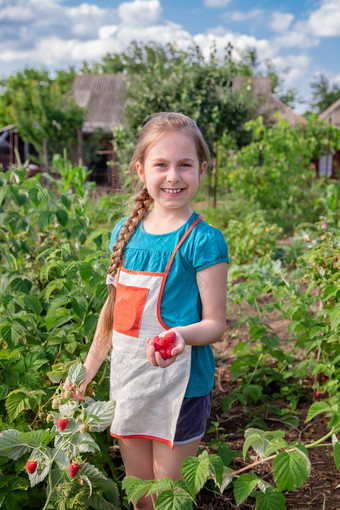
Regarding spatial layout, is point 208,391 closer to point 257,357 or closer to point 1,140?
point 257,357

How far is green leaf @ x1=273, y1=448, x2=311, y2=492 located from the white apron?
13.1 inches

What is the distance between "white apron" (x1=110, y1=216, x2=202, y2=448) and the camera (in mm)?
1428

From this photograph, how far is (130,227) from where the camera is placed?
5.18 feet

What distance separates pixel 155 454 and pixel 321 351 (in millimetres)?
1350

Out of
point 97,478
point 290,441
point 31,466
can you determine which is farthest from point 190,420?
point 290,441

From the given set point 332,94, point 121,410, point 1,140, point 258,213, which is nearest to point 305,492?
point 121,410

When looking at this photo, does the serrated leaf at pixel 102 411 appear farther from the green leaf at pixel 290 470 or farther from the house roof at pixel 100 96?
the house roof at pixel 100 96

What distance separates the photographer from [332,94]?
38.3 m

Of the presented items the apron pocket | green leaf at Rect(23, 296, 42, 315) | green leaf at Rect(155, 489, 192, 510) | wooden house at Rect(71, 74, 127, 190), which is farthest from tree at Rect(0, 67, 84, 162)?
green leaf at Rect(155, 489, 192, 510)

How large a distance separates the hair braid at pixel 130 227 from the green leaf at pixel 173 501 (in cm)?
66

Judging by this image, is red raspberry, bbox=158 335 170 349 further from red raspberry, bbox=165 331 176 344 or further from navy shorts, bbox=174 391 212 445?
navy shorts, bbox=174 391 212 445

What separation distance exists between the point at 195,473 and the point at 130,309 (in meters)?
0.48

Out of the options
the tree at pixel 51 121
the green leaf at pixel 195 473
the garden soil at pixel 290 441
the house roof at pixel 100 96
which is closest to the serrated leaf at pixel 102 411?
the green leaf at pixel 195 473

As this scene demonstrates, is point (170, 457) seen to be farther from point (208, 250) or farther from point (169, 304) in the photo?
point (208, 250)
